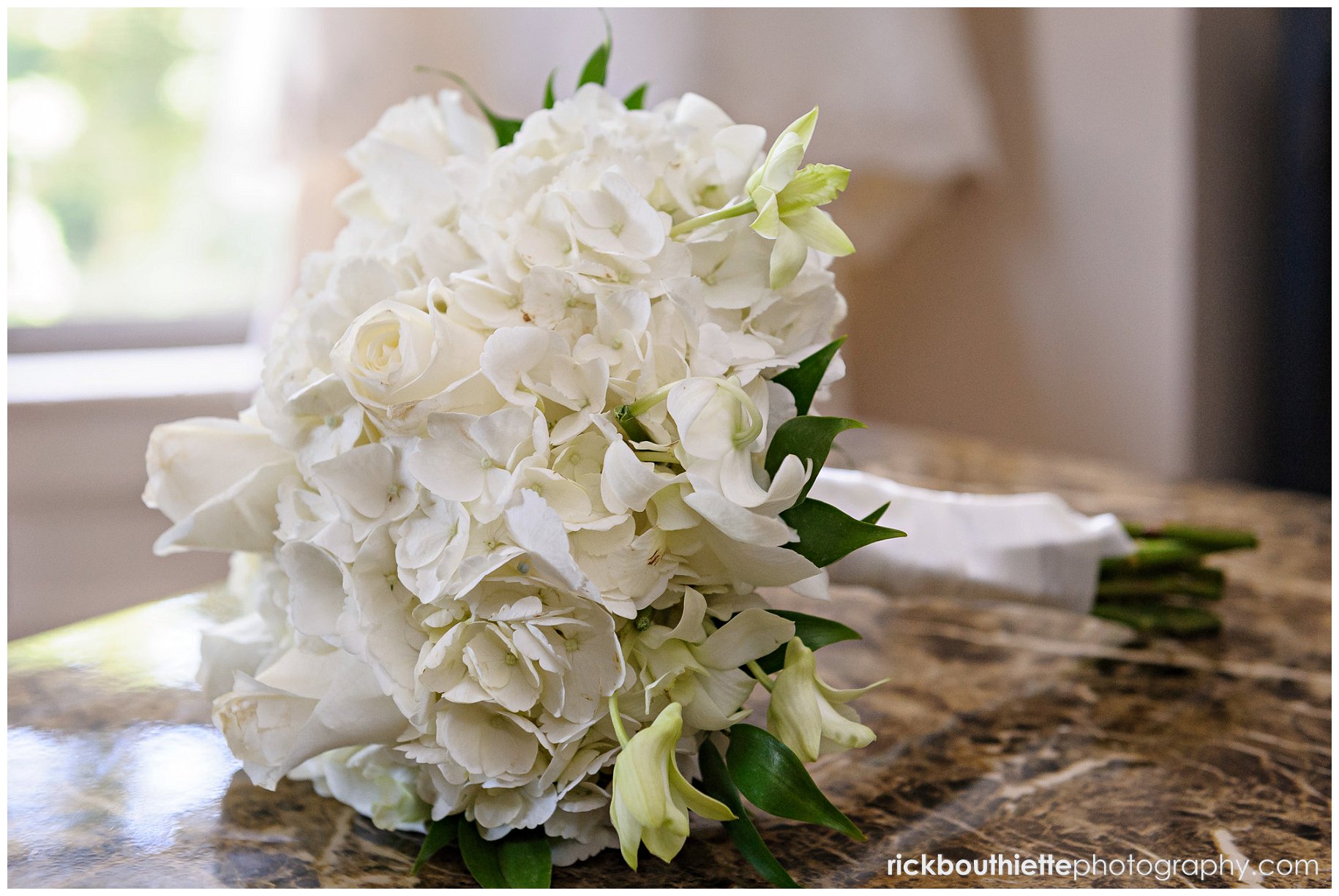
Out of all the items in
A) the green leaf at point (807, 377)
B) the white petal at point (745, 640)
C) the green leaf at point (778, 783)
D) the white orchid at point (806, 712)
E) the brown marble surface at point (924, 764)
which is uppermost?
the green leaf at point (807, 377)

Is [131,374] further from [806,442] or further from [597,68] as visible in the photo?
[806,442]

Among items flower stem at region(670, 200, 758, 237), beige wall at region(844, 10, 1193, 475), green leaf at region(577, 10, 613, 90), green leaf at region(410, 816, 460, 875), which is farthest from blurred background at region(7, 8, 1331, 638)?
green leaf at region(410, 816, 460, 875)

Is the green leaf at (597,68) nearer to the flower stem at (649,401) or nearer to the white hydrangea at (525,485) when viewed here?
the white hydrangea at (525,485)

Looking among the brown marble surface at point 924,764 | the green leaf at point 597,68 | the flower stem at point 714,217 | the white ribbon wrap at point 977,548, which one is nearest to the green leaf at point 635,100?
the green leaf at point 597,68

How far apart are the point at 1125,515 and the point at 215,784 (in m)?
0.85

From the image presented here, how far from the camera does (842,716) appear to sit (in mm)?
460

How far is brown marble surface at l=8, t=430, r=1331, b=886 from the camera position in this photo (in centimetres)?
49

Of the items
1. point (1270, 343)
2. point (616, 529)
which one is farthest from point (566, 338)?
point (1270, 343)

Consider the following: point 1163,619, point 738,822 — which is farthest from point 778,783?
point 1163,619

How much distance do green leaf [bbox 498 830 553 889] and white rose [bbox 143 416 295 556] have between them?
0.59 feet

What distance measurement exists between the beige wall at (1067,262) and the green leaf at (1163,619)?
113cm

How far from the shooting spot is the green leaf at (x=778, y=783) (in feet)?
1.41

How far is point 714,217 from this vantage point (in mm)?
470

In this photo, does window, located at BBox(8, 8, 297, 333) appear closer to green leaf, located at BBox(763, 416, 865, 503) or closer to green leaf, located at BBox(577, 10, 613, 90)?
green leaf, located at BBox(577, 10, 613, 90)
